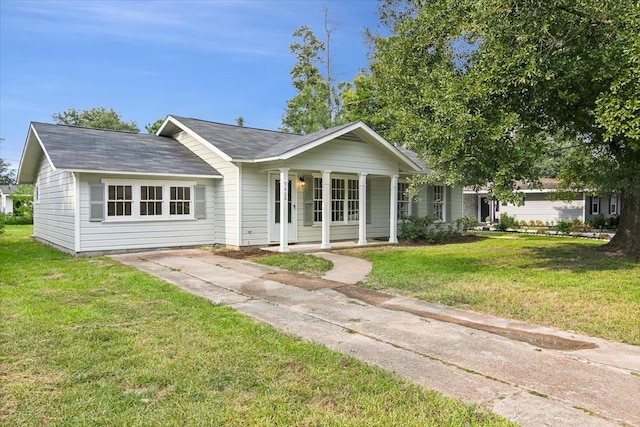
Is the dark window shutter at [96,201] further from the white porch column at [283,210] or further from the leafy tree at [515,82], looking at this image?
the leafy tree at [515,82]

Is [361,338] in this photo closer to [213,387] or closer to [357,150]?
[213,387]

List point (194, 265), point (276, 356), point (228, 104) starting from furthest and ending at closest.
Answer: point (228, 104), point (194, 265), point (276, 356)

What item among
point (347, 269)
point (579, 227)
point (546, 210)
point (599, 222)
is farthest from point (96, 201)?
point (599, 222)

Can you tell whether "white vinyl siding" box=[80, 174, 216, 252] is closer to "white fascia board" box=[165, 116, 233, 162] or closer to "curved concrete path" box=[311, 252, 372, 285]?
"white fascia board" box=[165, 116, 233, 162]

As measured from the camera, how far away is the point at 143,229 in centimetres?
1240

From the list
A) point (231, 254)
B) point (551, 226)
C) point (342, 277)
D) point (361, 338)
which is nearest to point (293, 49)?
point (551, 226)

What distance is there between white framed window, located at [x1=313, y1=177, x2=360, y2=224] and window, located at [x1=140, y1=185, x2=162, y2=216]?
5012mm

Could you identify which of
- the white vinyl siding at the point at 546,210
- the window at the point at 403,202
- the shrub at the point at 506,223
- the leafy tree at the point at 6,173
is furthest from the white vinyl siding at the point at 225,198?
the leafy tree at the point at 6,173

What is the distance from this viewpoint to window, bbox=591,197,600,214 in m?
25.4

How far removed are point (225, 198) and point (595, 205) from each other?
75.7ft

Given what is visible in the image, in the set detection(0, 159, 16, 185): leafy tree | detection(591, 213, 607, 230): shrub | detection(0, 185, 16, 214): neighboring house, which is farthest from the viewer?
detection(0, 159, 16, 185): leafy tree

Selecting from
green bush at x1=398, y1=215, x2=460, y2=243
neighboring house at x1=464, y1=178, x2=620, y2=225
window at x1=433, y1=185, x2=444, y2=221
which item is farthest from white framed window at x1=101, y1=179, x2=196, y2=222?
neighboring house at x1=464, y1=178, x2=620, y2=225

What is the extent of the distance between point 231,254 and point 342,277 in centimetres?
437

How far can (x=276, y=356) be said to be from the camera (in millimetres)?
4031
